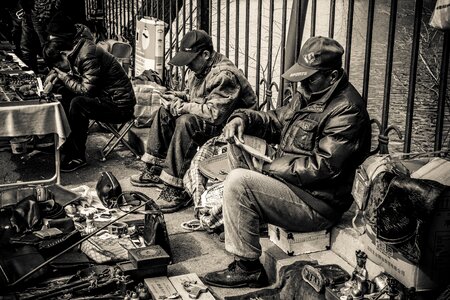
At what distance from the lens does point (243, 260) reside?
5.12 m

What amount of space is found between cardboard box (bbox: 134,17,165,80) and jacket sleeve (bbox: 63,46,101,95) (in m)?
1.48

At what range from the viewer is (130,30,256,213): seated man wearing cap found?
22.3 feet

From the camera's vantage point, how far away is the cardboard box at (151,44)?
31.6 ft

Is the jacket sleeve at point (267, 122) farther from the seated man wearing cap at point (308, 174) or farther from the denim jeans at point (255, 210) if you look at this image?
the denim jeans at point (255, 210)

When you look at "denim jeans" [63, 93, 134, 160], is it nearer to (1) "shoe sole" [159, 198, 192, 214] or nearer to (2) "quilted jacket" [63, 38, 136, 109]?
(2) "quilted jacket" [63, 38, 136, 109]

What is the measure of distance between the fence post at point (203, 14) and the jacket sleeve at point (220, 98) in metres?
2.09

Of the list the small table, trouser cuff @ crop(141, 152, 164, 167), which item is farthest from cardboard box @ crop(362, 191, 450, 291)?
the small table

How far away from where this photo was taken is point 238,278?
5156 millimetres

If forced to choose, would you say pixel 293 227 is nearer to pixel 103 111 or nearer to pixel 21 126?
pixel 21 126

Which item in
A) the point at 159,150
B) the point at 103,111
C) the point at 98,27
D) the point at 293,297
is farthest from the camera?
the point at 98,27

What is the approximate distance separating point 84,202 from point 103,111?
174cm

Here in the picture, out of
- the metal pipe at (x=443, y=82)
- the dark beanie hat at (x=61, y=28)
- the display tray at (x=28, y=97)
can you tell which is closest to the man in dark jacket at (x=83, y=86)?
the dark beanie hat at (x=61, y=28)

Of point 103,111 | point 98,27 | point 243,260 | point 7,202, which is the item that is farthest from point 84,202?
point 98,27

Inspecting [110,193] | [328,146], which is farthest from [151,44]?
[328,146]
